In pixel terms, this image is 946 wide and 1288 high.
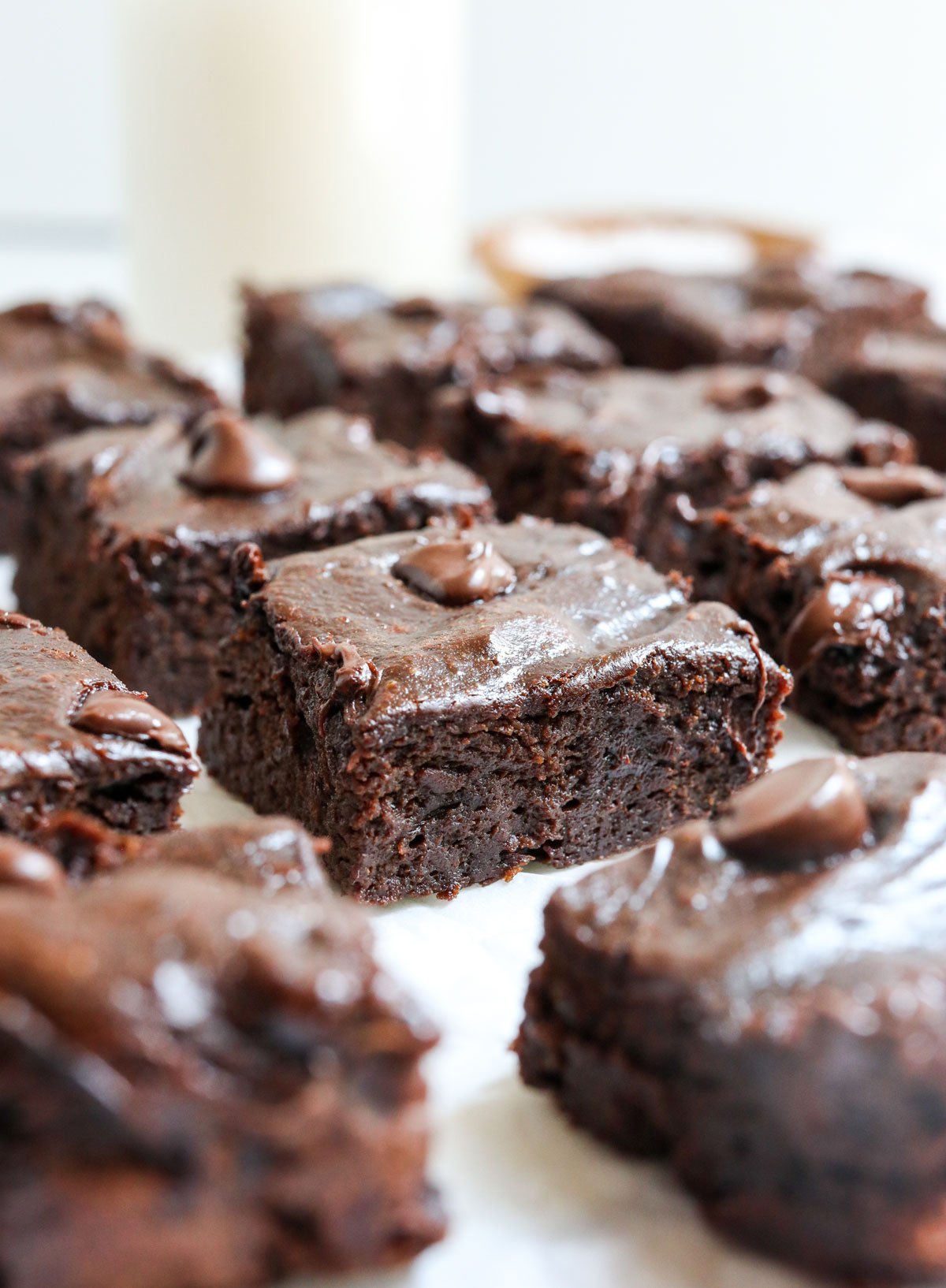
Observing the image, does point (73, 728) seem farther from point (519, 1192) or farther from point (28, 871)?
point (519, 1192)

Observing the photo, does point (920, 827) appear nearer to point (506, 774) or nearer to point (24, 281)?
point (506, 774)

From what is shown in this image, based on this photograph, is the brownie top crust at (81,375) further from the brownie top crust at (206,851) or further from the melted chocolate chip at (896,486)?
the brownie top crust at (206,851)

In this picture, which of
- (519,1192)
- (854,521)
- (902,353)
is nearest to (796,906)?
(519,1192)

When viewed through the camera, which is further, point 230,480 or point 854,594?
point 230,480

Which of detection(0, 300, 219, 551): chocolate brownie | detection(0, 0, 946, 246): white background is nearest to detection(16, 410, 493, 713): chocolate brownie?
detection(0, 300, 219, 551): chocolate brownie

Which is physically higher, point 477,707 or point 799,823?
point 799,823

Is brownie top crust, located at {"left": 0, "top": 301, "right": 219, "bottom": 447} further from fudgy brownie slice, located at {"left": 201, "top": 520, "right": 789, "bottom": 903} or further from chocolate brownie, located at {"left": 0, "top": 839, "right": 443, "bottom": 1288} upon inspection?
chocolate brownie, located at {"left": 0, "top": 839, "right": 443, "bottom": 1288}
